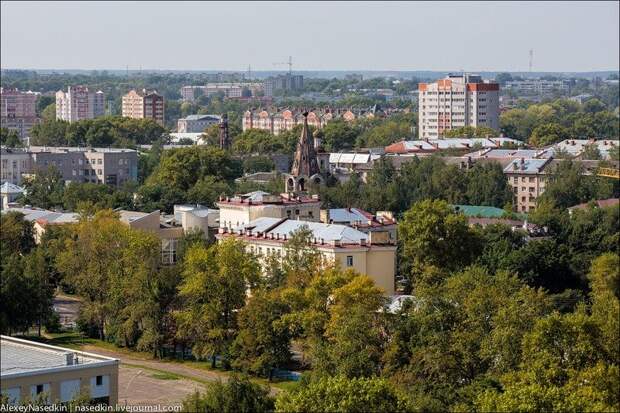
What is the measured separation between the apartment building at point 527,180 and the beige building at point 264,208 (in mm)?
19070

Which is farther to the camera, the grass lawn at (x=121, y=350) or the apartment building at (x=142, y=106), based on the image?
the apartment building at (x=142, y=106)

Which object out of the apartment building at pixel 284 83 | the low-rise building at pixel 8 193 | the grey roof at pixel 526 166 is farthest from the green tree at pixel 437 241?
the apartment building at pixel 284 83

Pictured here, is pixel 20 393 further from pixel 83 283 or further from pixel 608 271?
pixel 608 271

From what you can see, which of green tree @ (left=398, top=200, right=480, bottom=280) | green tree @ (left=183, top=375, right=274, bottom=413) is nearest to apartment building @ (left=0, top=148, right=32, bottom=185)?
green tree @ (left=398, top=200, right=480, bottom=280)

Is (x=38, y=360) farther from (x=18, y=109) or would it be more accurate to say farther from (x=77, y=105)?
(x=77, y=105)

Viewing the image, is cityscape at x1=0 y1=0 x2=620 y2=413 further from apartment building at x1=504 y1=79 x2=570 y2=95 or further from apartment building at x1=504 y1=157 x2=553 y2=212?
apartment building at x1=504 y1=79 x2=570 y2=95

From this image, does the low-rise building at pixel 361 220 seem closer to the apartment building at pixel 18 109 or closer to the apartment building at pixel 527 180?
the apartment building at pixel 527 180

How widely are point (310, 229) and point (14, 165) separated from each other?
31058mm

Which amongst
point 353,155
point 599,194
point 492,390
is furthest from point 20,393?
point 353,155

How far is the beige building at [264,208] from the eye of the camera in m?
43.7

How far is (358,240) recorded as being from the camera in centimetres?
3875

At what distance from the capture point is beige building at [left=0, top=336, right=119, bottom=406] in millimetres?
23859

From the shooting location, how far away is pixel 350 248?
38.1m

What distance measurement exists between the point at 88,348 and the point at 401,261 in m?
10.2
